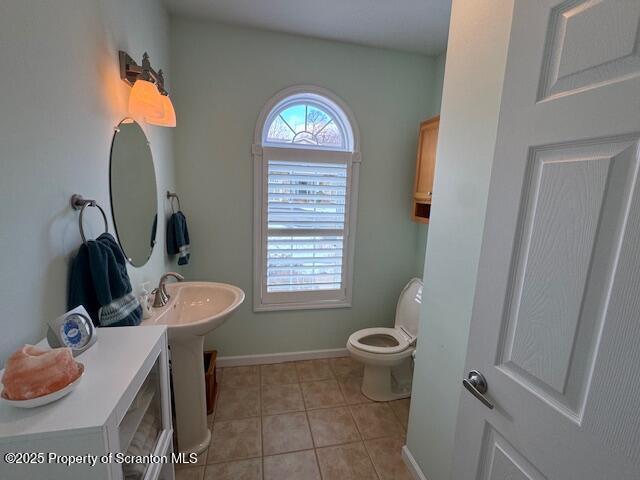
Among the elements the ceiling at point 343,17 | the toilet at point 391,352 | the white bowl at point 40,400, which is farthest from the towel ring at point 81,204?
the toilet at point 391,352

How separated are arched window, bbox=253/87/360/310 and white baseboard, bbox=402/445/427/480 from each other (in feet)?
3.94

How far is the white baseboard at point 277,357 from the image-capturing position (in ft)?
8.15

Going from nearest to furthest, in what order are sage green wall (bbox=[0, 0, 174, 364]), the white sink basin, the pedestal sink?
1. sage green wall (bbox=[0, 0, 174, 364])
2. the pedestal sink
3. the white sink basin

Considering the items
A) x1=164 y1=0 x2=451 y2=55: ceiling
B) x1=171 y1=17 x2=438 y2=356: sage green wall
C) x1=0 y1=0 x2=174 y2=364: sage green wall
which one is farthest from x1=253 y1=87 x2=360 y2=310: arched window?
x1=0 y1=0 x2=174 y2=364: sage green wall

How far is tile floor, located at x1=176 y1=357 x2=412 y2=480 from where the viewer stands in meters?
1.61

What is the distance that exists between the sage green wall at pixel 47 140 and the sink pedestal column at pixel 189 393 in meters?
0.75

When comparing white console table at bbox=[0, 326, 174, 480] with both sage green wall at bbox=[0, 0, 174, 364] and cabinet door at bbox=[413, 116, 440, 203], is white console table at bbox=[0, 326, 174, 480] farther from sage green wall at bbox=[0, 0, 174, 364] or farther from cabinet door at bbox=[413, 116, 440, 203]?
cabinet door at bbox=[413, 116, 440, 203]

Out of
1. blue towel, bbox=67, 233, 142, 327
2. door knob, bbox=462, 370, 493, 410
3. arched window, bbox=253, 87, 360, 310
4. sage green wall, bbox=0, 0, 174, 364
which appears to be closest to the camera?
sage green wall, bbox=0, 0, 174, 364

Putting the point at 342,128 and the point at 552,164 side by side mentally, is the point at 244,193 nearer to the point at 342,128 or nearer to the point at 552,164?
the point at 342,128

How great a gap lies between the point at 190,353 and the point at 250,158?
56.2 inches

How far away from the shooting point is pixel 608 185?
1.88ft

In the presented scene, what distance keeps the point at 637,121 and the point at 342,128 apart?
2.11 meters

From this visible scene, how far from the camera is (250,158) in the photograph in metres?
2.26

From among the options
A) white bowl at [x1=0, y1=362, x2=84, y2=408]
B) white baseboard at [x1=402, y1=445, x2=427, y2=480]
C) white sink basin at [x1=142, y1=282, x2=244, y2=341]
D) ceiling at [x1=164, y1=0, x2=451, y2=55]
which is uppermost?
ceiling at [x1=164, y1=0, x2=451, y2=55]
